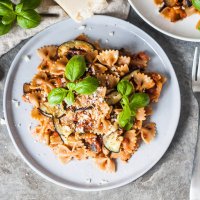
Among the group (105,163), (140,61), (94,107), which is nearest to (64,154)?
(105,163)

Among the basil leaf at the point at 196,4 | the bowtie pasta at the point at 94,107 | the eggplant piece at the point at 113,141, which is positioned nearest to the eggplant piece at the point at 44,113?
the bowtie pasta at the point at 94,107

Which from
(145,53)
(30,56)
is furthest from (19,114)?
(145,53)

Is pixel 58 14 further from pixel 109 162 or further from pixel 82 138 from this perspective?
pixel 109 162

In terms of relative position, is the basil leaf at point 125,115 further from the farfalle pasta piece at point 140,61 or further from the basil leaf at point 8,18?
the basil leaf at point 8,18

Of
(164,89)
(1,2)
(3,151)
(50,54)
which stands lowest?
(3,151)

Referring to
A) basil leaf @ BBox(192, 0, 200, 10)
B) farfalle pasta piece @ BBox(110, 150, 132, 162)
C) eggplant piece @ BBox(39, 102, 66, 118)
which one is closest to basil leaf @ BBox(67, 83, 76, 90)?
eggplant piece @ BBox(39, 102, 66, 118)

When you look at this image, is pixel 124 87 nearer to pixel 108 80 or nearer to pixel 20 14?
pixel 108 80

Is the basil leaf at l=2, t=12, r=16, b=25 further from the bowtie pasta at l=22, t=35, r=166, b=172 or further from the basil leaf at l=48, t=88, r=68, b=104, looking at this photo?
the basil leaf at l=48, t=88, r=68, b=104
